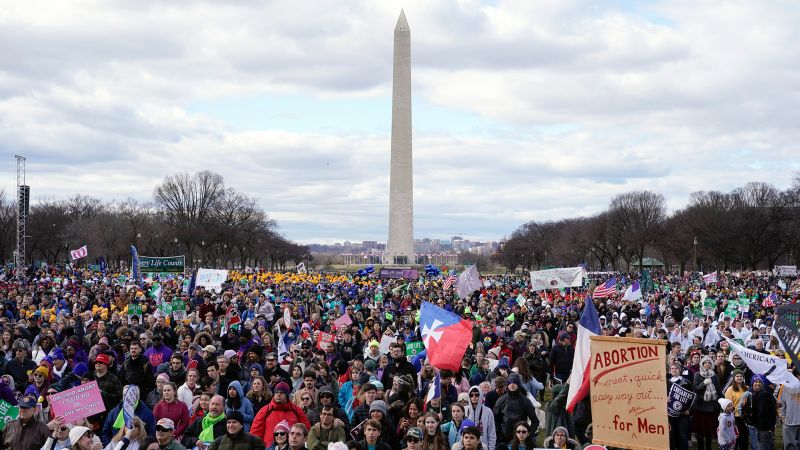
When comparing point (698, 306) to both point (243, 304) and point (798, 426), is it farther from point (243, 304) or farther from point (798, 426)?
point (798, 426)

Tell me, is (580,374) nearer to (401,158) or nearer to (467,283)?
(467,283)

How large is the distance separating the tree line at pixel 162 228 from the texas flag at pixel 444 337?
3084 inches

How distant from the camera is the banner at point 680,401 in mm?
Answer: 11750

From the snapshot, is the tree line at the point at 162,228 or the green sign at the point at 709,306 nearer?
the green sign at the point at 709,306

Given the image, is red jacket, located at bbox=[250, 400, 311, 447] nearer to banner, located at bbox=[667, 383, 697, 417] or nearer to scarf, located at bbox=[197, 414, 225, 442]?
scarf, located at bbox=[197, 414, 225, 442]

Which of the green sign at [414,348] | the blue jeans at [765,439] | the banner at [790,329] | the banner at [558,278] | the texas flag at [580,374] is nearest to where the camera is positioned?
the banner at [790,329]

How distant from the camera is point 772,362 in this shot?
1181cm

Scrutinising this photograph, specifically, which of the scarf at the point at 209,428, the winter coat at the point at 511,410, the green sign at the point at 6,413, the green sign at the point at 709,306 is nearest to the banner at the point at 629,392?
the winter coat at the point at 511,410

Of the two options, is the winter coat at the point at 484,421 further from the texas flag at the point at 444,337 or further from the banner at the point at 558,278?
the banner at the point at 558,278

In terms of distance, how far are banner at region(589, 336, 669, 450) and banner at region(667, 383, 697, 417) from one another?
3.97m

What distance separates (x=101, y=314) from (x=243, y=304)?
499cm

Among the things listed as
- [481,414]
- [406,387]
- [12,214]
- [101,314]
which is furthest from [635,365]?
[12,214]

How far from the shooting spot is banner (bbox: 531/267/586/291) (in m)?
30.1

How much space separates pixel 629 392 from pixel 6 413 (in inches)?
244
